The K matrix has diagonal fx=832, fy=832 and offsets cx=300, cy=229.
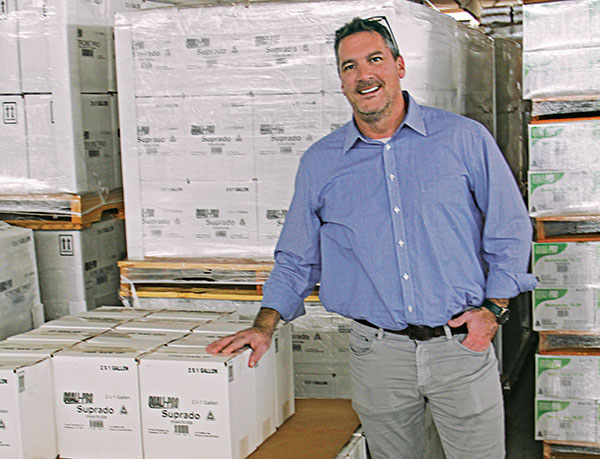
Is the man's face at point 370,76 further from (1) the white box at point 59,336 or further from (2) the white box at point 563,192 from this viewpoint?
(2) the white box at point 563,192

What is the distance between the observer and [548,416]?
450 cm

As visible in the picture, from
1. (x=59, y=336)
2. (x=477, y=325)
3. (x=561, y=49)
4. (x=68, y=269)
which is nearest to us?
Result: (x=477, y=325)

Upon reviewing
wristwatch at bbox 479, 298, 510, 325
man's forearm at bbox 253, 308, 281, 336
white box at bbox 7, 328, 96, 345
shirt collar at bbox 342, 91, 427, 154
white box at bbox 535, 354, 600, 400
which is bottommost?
white box at bbox 535, 354, 600, 400

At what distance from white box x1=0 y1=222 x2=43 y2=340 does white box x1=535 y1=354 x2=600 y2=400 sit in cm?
265

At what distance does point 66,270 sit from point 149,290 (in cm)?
46

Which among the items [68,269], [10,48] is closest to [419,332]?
[68,269]

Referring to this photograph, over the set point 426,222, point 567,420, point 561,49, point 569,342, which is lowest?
point 567,420

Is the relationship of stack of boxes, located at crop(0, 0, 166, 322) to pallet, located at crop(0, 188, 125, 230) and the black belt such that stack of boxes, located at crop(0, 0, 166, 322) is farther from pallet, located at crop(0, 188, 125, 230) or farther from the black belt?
the black belt

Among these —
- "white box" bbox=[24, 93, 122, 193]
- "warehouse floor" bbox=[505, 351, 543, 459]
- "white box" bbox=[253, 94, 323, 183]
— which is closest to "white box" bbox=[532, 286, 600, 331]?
"warehouse floor" bbox=[505, 351, 543, 459]

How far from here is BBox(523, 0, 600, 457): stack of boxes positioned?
4289 millimetres

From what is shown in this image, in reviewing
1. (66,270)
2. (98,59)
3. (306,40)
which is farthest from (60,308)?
(306,40)

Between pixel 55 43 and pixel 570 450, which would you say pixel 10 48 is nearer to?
pixel 55 43

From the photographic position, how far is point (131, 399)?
2.96 metres

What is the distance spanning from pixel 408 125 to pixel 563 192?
5.84ft
